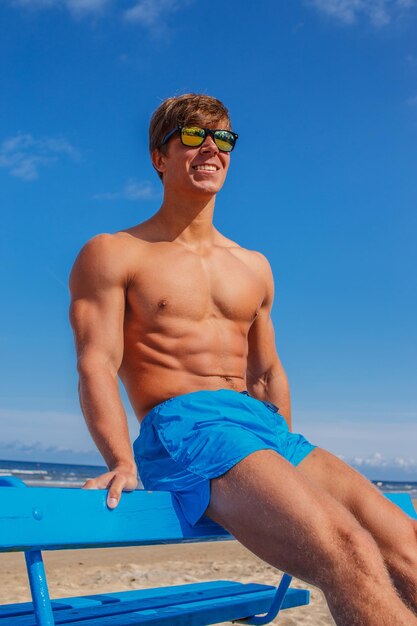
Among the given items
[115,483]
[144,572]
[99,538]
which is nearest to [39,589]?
[99,538]

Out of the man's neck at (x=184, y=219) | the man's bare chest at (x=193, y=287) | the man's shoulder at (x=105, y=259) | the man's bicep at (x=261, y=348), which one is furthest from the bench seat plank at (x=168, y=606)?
the man's neck at (x=184, y=219)

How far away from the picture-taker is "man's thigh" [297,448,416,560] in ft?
8.92

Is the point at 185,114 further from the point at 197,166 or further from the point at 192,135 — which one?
the point at 197,166

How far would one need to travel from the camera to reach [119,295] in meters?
2.93

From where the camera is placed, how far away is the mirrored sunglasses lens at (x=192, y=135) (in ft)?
10.5

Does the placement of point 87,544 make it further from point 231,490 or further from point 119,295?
point 119,295

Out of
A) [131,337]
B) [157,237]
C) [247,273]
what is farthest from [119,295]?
[247,273]

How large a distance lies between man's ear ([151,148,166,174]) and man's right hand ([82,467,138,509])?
1521mm

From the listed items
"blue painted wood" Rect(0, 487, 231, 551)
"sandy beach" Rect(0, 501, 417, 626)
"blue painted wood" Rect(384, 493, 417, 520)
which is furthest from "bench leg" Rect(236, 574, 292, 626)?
"blue painted wood" Rect(0, 487, 231, 551)

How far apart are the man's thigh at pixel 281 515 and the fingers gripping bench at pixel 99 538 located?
0.64 feet

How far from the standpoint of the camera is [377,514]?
279 cm

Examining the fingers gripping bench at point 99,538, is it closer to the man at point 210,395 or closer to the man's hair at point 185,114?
the man at point 210,395

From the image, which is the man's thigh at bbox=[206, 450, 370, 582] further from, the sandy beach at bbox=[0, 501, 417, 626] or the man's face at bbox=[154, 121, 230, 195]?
the sandy beach at bbox=[0, 501, 417, 626]

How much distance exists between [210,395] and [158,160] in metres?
1.18
